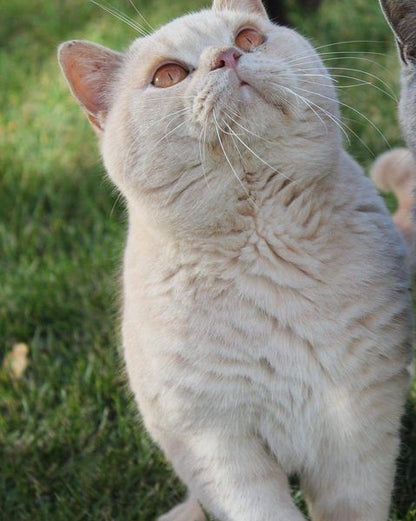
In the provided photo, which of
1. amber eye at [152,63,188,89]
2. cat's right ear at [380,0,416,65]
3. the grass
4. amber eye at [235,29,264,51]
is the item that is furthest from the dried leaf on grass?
cat's right ear at [380,0,416,65]

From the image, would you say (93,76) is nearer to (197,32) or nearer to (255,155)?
(197,32)

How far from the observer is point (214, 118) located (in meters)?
2.07

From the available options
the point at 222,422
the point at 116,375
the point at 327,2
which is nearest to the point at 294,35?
the point at 222,422

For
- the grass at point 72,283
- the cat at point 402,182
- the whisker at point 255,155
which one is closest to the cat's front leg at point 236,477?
the grass at point 72,283

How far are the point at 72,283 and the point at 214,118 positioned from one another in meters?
1.72

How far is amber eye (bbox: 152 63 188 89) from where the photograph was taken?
2.21 m

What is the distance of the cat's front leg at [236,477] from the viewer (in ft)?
7.27

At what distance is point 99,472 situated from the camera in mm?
2824

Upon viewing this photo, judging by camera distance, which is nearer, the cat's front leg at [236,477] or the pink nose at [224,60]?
the pink nose at [224,60]

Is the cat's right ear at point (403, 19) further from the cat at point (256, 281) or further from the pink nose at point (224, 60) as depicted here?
the pink nose at point (224, 60)

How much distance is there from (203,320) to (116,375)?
1037 mm

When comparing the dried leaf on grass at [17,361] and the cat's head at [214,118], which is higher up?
the cat's head at [214,118]

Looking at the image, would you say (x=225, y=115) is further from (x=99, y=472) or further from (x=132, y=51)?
(x=99, y=472)

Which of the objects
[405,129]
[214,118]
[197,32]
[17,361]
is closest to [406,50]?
[405,129]
